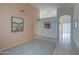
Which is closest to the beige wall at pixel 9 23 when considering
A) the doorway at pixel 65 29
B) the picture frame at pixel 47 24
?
the picture frame at pixel 47 24

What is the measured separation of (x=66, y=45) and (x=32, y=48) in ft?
2.26

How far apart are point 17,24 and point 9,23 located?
18 cm

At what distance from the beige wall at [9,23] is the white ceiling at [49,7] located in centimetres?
14

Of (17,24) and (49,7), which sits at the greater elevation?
(49,7)

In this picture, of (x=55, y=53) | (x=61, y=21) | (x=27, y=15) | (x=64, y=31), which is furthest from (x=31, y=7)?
(x=55, y=53)

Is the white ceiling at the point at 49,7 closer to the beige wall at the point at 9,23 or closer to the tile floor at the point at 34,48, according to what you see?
the beige wall at the point at 9,23

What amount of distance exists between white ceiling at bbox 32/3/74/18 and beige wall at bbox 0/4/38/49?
14cm

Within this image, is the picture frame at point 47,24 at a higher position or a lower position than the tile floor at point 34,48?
higher

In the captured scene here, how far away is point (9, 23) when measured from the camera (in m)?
2.52

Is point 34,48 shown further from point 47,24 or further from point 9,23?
point 9,23

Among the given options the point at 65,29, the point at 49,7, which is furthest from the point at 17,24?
the point at 65,29

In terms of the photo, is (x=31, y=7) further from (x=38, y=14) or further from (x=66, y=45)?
(x=66, y=45)

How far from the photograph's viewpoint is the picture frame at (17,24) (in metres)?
2.54
